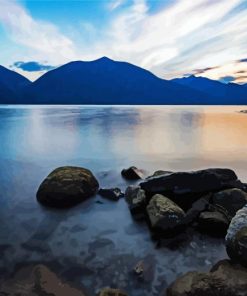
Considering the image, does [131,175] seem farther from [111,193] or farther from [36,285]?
[36,285]

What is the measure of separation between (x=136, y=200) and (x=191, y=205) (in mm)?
1881

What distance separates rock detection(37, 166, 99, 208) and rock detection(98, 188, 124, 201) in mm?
371

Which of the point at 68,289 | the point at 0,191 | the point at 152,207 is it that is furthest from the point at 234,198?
the point at 0,191

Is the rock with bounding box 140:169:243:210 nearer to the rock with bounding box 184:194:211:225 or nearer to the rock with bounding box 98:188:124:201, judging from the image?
the rock with bounding box 184:194:211:225

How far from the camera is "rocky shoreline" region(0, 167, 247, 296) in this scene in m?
5.90

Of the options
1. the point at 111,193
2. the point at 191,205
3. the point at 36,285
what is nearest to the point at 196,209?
the point at 191,205

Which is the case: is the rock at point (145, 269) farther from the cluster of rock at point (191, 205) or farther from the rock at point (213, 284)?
the cluster of rock at point (191, 205)

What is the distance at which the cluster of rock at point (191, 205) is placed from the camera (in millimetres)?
5832

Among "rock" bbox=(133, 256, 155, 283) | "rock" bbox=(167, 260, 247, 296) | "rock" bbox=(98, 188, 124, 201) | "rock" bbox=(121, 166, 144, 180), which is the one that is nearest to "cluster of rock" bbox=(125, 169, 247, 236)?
"rock" bbox=(98, 188, 124, 201)

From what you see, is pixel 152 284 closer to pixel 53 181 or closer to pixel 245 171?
pixel 53 181

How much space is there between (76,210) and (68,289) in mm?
4299

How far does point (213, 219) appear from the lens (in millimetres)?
8672

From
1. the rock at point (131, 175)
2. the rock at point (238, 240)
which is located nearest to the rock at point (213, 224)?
the rock at point (238, 240)

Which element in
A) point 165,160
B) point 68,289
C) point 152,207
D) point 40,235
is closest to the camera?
point 68,289
